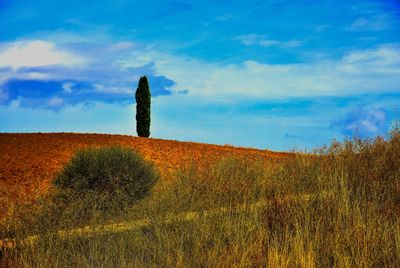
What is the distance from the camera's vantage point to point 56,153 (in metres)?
16.1

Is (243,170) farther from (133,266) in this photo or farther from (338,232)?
(133,266)

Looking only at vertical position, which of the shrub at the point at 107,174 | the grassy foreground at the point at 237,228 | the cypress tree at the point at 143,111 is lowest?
the grassy foreground at the point at 237,228

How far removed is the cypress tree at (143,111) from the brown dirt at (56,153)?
429cm

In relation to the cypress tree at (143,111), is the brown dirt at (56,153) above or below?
below

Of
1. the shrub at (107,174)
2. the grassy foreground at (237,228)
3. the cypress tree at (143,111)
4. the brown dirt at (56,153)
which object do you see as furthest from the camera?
the cypress tree at (143,111)

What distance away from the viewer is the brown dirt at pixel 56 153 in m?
13.7

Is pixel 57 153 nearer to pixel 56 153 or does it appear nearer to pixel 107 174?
pixel 56 153

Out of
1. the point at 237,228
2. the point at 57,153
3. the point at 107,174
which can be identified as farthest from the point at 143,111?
the point at 237,228

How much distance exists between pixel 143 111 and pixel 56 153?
8.99 metres

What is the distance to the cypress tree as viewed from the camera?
80.8 ft

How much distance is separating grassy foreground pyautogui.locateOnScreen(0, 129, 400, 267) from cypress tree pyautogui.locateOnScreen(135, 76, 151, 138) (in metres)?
14.1

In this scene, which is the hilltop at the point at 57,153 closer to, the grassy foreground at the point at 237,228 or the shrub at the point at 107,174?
the shrub at the point at 107,174

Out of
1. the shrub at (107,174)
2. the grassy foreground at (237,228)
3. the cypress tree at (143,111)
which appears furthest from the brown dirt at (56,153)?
the grassy foreground at (237,228)

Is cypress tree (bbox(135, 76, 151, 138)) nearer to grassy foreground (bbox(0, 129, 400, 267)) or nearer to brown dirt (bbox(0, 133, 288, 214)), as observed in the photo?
brown dirt (bbox(0, 133, 288, 214))
